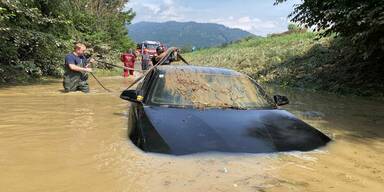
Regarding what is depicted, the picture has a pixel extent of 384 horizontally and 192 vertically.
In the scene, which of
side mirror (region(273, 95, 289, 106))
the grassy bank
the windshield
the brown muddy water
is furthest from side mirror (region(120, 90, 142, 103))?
the grassy bank

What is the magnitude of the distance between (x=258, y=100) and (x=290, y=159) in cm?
155

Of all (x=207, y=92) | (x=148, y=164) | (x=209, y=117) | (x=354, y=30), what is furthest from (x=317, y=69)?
(x=148, y=164)

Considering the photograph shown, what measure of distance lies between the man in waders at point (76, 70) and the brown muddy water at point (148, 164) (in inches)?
150

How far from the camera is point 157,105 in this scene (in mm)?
6801

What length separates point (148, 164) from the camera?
5406 mm

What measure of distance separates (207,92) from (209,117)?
87 cm

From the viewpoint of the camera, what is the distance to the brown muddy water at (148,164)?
4.94m

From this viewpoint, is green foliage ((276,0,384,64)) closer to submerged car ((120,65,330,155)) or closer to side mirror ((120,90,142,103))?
submerged car ((120,65,330,155))

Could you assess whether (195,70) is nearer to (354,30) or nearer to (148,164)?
(148,164)

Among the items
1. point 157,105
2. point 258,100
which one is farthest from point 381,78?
point 157,105

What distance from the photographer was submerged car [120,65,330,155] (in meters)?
5.72

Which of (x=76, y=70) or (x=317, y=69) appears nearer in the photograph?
(x=76, y=70)

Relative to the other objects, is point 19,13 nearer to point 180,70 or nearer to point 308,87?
point 180,70

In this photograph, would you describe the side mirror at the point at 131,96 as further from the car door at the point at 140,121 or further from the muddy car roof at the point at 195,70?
the muddy car roof at the point at 195,70
